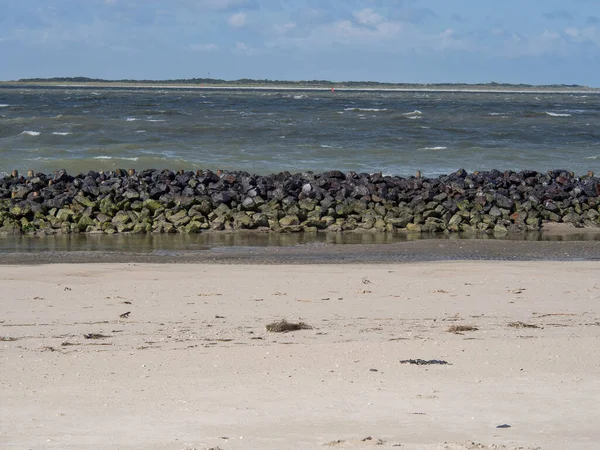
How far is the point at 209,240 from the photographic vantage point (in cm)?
1445

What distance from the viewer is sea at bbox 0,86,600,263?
13.2 metres

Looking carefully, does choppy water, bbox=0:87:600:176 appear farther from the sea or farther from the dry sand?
the dry sand

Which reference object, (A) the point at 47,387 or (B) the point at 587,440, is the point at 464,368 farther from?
(A) the point at 47,387

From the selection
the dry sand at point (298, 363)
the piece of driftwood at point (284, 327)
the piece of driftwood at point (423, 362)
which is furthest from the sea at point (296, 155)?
the piece of driftwood at point (423, 362)

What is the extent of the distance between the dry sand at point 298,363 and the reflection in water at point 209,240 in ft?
11.4

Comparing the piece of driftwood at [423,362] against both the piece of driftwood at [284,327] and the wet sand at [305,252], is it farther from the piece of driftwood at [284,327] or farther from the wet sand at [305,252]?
the wet sand at [305,252]

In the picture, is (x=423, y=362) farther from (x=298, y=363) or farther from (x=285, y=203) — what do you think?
(x=285, y=203)

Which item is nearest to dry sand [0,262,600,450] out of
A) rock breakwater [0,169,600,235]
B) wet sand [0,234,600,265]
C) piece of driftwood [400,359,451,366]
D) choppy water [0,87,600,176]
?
piece of driftwood [400,359,451,366]

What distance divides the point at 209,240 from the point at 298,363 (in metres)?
8.56

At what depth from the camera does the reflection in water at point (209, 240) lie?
44.4ft

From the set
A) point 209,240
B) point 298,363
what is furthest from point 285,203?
point 298,363

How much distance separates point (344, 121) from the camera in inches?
1841

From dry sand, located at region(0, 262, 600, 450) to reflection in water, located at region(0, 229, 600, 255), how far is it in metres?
3.46

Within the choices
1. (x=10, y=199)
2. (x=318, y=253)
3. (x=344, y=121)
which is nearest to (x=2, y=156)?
(x=10, y=199)
